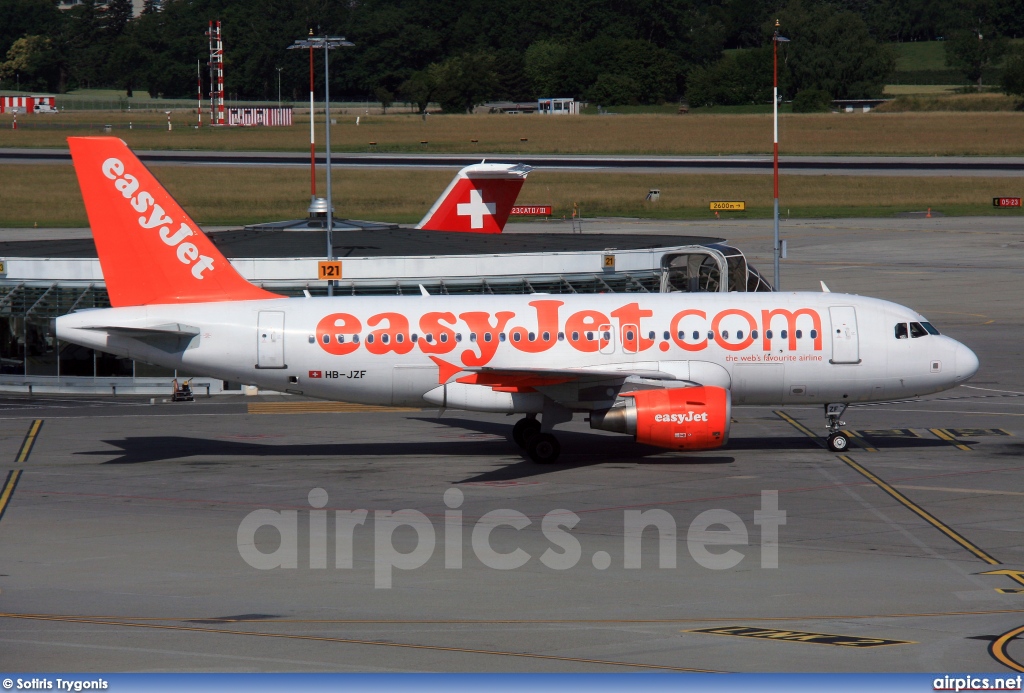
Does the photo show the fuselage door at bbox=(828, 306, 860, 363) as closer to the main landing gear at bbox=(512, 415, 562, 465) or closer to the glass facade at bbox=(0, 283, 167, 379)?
the main landing gear at bbox=(512, 415, 562, 465)

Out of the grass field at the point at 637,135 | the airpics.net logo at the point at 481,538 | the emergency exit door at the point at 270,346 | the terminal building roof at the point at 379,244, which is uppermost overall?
the grass field at the point at 637,135

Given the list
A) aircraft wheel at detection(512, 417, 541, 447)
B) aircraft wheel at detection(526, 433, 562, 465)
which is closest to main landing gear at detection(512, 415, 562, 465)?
aircraft wheel at detection(526, 433, 562, 465)

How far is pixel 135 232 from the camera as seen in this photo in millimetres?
37344

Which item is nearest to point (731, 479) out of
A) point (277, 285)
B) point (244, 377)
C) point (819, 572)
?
point (819, 572)

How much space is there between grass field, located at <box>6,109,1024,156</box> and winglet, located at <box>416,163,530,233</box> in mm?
95887

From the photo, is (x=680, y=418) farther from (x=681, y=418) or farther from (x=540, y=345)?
(x=540, y=345)

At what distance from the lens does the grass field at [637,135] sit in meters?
161

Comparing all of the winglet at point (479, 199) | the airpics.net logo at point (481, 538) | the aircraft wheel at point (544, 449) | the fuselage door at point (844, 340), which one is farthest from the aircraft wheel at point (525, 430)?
the winglet at point (479, 199)

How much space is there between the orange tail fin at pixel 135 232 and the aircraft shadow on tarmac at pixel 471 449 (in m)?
5.56

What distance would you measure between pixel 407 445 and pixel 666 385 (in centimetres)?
957

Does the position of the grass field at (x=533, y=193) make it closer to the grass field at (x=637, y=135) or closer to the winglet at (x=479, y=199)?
the grass field at (x=637, y=135)

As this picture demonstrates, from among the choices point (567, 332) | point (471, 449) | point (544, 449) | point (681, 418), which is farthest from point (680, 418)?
point (471, 449)

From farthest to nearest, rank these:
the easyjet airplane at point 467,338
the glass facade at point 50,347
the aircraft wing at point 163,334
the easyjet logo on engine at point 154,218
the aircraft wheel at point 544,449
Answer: the glass facade at point 50,347 < the aircraft wheel at point 544,449 < the easyjet logo on engine at point 154,218 < the easyjet airplane at point 467,338 < the aircraft wing at point 163,334

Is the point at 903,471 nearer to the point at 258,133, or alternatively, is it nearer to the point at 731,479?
the point at 731,479
